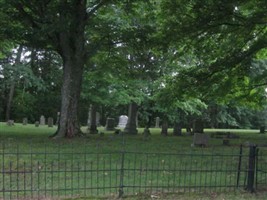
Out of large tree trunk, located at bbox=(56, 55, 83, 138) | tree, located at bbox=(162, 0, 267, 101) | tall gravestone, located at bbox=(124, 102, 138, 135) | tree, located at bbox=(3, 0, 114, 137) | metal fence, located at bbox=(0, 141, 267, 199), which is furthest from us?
→ tall gravestone, located at bbox=(124, 102, 138, 135)

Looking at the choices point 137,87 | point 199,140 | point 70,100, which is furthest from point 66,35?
point 137,87

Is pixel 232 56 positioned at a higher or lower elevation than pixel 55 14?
lower

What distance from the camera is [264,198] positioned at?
8.37 m

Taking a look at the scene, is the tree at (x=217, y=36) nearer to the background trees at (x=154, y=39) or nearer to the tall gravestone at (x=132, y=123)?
the background trees at (x=154, y=39)

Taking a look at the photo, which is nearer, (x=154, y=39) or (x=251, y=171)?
(x=251, y=171)

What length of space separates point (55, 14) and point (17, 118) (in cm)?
3392

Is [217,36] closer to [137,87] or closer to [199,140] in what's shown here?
[199,140]

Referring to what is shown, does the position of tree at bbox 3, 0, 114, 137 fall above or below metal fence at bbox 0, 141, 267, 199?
above

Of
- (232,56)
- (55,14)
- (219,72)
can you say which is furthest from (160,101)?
(55,14)

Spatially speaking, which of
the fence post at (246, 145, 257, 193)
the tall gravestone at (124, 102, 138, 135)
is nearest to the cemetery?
the fence post at (246, 145, 257, 193)

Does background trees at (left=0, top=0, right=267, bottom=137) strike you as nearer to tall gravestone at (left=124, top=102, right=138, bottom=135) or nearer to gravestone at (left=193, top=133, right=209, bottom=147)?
tall gravestone at (left=124, top=102, right=138, bottom=135)

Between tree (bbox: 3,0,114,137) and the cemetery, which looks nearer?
the cemetery

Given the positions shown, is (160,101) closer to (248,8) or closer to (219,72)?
(219,72)

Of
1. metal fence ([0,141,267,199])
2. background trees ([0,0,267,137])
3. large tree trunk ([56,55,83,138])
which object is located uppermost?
background trees ([0,0,267,137])
